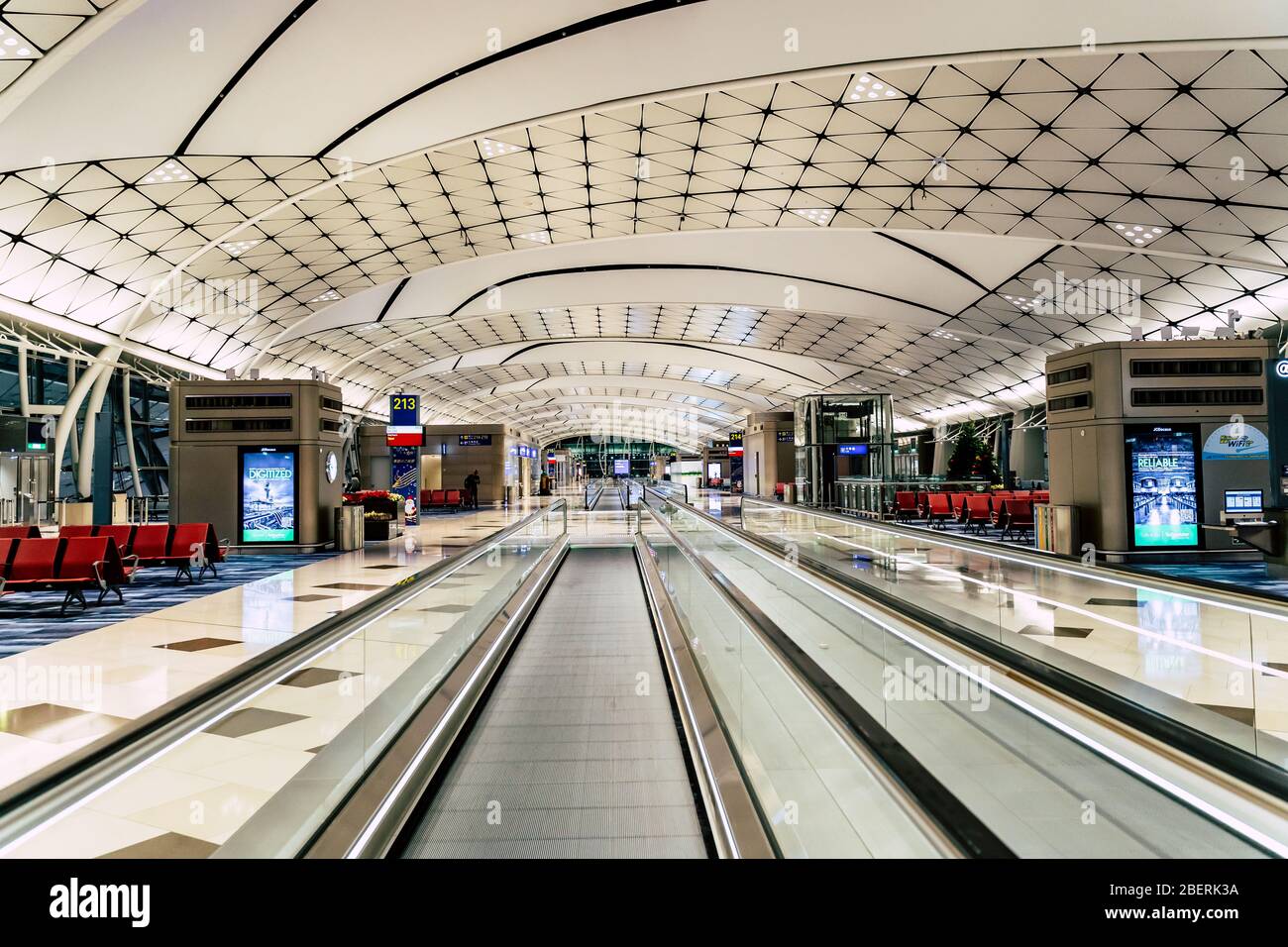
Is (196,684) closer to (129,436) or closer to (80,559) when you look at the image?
(80,559)

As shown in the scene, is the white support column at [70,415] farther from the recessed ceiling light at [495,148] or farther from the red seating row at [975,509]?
the red seating row at [975,509]

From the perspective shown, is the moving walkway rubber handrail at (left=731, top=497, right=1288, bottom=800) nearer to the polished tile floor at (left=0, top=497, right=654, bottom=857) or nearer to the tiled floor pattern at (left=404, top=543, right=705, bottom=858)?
the tiled floor pattern at (left=404, top=543, right=705, bottom=858)

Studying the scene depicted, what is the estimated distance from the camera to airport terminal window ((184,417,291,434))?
782 inches

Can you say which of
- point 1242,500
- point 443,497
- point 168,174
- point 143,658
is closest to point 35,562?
point 143,658

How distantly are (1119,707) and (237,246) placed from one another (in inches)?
1234

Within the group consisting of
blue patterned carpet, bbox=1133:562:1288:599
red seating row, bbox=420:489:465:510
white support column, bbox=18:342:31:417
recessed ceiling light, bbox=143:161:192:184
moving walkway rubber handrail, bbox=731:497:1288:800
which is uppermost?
recessed ceiling light, bbox=143:161:192:184

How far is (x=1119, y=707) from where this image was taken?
4711 mm

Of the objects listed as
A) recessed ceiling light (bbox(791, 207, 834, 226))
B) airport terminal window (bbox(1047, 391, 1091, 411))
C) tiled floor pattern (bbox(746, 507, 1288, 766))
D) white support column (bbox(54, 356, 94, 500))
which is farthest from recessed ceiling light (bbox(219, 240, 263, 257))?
airport terminal window (bbox(1047, 391, 1091, 411))

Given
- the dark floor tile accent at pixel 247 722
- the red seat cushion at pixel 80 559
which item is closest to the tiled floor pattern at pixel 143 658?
the dark floor tile accent at pixel 247 722

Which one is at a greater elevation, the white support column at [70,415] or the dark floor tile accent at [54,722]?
the white support column at [70,415]

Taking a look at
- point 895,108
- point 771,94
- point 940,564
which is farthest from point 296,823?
point 895,108

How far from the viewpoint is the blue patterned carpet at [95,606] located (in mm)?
9055

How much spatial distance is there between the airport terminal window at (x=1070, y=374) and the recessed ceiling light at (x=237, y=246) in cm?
2810

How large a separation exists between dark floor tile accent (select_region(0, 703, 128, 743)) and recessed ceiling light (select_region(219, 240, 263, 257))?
25713 millimetres
